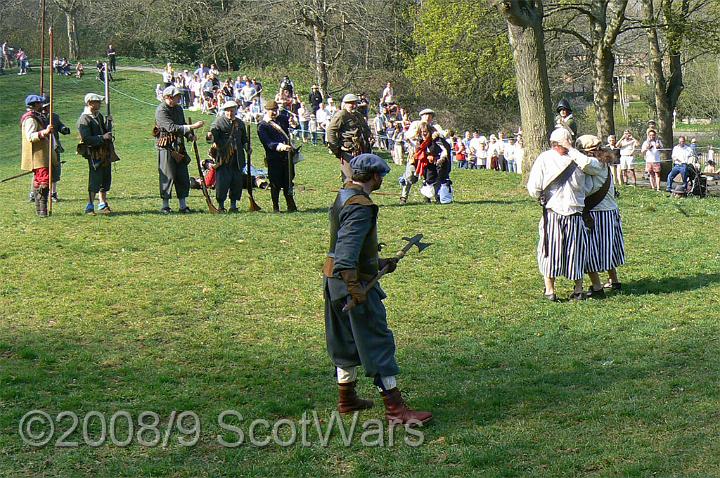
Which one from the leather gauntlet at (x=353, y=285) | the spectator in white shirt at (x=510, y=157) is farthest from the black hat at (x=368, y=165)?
A: the spectator in white shirt at (x=510, y=157)

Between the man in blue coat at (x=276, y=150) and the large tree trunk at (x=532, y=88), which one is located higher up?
the large tree trunk at (x=532, y=88)

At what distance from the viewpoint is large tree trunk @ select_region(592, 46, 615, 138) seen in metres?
30.7

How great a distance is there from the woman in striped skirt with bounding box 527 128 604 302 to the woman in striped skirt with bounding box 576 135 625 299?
0.37 ft

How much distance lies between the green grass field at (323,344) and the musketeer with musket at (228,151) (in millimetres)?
517

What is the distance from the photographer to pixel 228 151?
16812 millimetres

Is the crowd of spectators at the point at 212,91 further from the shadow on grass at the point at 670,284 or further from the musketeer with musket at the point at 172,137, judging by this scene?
the shadow on grass at the point at 670,284

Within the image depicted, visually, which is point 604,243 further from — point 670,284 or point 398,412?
point 398,412

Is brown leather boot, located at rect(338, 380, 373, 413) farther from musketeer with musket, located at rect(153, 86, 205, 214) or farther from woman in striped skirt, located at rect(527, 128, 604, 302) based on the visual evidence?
musketeer with musket, located at rect(153, 86, 205, 214)

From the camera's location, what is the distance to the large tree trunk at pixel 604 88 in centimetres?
3067

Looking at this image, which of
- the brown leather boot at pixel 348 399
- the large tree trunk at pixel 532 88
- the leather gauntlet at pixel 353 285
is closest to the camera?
the leather gauntlet at pixel 353 285

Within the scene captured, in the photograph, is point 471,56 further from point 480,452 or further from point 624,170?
point 480,452

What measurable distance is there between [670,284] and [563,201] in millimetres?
1984

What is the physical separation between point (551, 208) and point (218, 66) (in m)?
51.4

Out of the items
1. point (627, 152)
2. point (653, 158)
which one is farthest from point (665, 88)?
point (653, 158)
